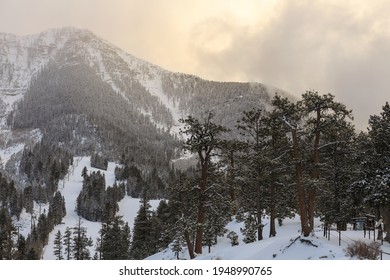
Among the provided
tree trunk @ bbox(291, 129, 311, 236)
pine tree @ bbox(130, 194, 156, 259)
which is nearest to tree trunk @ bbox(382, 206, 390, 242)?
tree trunk @ bbox(291, 129, 311, 236)

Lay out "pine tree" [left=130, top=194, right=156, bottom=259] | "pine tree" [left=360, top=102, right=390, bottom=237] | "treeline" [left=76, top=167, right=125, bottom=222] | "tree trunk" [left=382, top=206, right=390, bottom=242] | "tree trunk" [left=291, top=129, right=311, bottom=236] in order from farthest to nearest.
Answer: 1. "treeline" [left=76, top=167, right=125, bottom=222]
2. "pine tree" [left=130, top=194, right=156, bottom=259]
3. "tree trunk" [left=382, top=206, right=390, bottom=242]
4. "pine tree" [left=360, top=102, right=390, bottom=237]
5. "tree trunk" [left=291, top=129, right=311, bottom=236]

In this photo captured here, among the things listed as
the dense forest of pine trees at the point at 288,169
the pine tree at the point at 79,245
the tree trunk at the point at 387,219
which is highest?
the dense forest of pine trees at the point at 288,169

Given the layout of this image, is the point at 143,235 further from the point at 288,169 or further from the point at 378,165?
the point at 378,165

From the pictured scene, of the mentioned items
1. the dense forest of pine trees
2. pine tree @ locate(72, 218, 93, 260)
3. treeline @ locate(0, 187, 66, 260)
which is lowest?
treeline @ locate(0, 187, 66, 260)

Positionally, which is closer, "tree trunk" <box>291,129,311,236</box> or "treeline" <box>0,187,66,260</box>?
"tree trunk" <box>291,129,311,236</box>

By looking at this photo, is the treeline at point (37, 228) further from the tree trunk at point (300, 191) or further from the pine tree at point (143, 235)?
the tree trunk at point (300, 191)

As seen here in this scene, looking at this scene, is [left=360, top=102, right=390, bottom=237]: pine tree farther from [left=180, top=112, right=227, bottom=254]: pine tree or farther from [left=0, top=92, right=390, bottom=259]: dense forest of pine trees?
[left=180, top=112, right=227, bottom=254]: pine tree

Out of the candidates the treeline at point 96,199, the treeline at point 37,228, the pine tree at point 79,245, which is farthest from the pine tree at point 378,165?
the treeline at point 96,199

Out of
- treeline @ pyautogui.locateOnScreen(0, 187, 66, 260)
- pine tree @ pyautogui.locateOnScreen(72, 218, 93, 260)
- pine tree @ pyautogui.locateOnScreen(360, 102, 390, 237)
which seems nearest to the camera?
pine tree @ pyautogui.locateOnScreen(360, 102, 390, 237)

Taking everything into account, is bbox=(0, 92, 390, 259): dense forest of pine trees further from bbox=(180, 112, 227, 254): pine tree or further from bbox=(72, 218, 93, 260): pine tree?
bbox=(72, 218, 93, 260): pine tree

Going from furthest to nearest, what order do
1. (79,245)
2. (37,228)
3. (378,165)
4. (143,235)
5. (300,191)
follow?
(37,228) < (79,245) < (143,235) < (378,165) < (300,191)

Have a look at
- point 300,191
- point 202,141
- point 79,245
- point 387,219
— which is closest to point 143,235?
point 79,245

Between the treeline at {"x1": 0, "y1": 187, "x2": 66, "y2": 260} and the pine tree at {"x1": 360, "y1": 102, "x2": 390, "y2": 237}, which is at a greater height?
the pine tree at {"x1": 360, "y1": 102, "x2": 390, "y2": 237}
